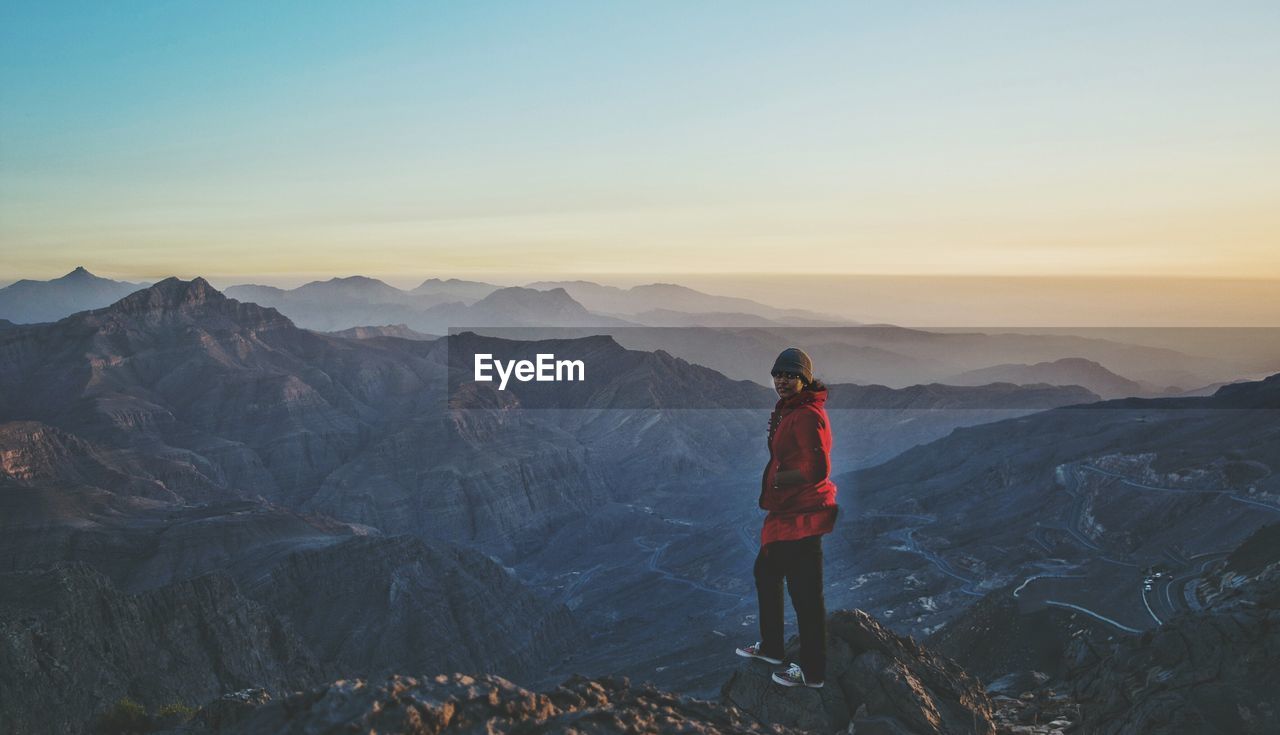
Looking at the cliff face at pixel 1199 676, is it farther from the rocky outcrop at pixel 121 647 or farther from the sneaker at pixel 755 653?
the rocky outcrop at pixel 121 647

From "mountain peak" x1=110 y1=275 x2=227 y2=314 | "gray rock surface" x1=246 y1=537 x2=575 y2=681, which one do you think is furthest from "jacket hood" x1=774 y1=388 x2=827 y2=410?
"mountain peak" x1=110 y1=275 x2=227 y2=314

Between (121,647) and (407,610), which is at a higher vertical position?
A: (121,647)

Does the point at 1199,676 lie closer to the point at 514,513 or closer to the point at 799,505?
the point at 799,505

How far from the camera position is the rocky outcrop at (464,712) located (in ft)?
24.5

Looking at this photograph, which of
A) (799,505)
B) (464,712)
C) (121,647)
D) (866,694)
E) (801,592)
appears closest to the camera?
(464,712)

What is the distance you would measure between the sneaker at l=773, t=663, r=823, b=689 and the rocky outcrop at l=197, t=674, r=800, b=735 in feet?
5.63

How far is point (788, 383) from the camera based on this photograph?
10555 millimetres

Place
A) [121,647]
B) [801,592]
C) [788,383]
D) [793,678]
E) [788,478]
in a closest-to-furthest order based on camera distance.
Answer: [788,478]
[788,383]
[801,592]
[793,678]
[121,647]

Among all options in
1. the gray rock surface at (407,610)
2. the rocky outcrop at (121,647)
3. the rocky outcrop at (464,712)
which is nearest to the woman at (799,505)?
the rocky outcrop at (464,712)

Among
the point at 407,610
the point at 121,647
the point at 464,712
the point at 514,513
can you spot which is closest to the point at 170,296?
the point at 514,513

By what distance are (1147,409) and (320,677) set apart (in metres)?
80.8

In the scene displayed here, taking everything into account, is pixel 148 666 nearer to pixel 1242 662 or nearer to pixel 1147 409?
pixel 1242 662

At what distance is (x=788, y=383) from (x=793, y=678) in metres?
3.69

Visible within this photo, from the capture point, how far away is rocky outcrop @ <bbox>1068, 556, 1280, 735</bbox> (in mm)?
11312
